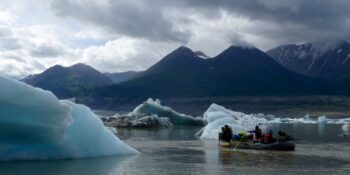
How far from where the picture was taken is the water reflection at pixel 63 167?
20625 mm

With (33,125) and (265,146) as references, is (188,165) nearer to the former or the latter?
(33,125)

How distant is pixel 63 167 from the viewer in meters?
21.9

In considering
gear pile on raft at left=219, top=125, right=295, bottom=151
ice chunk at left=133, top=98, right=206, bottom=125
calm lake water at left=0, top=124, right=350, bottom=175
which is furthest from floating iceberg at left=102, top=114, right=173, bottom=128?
calm lake water at left=0, top=124, right=350, bottom=175

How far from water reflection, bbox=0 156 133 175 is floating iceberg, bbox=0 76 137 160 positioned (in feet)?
2.49

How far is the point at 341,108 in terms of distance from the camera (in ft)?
577

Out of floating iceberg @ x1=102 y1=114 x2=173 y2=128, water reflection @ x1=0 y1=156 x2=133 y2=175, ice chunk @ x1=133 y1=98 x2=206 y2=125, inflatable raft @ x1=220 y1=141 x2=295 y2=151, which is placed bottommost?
water reflection @ x1=0 y1=156 x2=133 y2=175

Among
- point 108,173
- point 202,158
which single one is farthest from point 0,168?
point 202,158

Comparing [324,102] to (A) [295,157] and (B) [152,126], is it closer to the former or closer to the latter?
(B) [152,126]

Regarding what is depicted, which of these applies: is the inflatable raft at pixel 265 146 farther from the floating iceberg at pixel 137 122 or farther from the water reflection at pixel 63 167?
the floating iceberg at pixel 137 122

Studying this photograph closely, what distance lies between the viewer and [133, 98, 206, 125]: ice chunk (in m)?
82.8

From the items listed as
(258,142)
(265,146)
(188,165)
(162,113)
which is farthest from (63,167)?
(162,113)

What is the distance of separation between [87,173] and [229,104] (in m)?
177

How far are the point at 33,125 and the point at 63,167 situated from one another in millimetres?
2653

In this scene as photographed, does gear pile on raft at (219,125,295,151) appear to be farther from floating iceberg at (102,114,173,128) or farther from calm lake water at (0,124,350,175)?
floating iceberg at (102,114,173,128)
